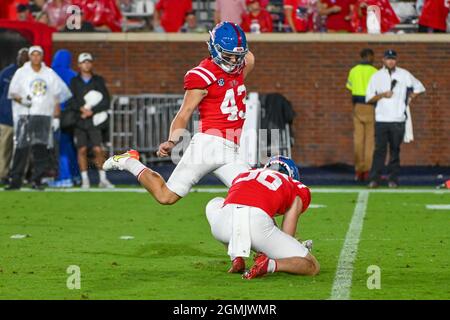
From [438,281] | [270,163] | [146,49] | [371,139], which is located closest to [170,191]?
[270,163]

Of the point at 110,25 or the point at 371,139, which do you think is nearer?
the point at 371,139

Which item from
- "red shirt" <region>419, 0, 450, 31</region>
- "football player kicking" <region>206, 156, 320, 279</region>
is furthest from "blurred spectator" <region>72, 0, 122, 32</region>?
"football player kicking" <region>206, 156, 320, 279</region>

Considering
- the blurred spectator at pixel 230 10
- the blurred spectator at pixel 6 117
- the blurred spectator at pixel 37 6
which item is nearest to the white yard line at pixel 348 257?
the blurred spectator at pixel 6 117

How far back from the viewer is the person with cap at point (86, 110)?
18172 millimetres

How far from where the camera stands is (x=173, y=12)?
22328 millimetres

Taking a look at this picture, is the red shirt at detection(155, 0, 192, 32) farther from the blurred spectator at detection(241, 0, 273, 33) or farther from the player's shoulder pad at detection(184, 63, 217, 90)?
the player's shoulder pad at detection(184, 63, 217, 90)

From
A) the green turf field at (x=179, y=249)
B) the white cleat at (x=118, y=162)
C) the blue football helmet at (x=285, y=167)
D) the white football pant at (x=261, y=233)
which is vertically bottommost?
the green turf field at (x=179, y=249)

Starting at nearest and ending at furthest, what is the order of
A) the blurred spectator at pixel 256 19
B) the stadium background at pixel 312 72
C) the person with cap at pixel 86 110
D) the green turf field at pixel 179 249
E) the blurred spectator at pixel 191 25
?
1. the green turf field at pixel 179 249
2. the person with cap at pixel 86 110
3. the stadium background at pixel 312 72
4. the blurred spectator at pixel 256 19
5. the blurred spectator at pixel 191 25

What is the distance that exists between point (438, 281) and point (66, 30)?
13.6m

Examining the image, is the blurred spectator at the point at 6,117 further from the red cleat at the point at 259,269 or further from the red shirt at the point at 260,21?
the red cleat at the point at 259,269

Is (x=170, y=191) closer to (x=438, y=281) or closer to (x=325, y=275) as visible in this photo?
(x=325, y=275)

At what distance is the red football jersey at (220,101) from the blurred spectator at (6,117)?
808 centimetres

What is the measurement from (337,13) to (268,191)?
43.0ft

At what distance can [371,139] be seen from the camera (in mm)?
19828
